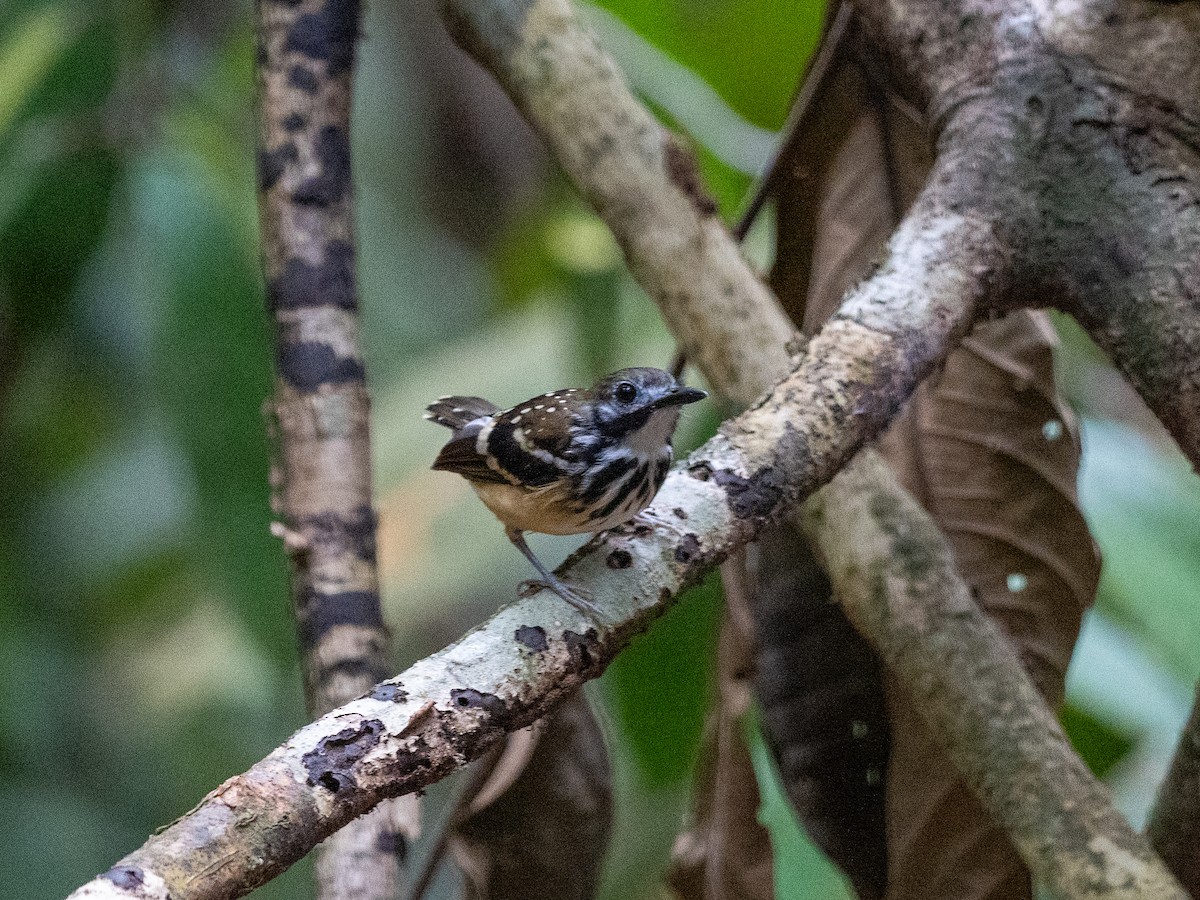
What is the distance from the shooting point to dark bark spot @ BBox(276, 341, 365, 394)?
2557 millimetres

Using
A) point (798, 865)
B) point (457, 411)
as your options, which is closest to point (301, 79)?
point (457, 411)

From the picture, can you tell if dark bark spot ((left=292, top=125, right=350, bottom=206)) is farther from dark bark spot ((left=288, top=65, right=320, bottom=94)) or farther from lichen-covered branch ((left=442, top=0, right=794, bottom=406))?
lichen-covered branch ((left=442, top=0, right=794, bottom=406))

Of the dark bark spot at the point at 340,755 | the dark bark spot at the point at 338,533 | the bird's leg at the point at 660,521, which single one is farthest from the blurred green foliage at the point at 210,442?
the dark bark spot at the point at 340,755

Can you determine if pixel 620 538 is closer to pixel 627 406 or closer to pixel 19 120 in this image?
pixel 627 406

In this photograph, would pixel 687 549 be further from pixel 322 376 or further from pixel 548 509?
pixel 322 376

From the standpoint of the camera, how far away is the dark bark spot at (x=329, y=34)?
2723 mm

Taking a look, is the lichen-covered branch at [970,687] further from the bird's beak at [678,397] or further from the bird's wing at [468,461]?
the bird's wing at [468,461]

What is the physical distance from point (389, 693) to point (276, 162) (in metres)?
1.67

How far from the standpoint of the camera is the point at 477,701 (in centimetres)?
136

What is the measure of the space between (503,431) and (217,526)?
4.01 ft

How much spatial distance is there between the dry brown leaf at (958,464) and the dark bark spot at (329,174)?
92 centimetres

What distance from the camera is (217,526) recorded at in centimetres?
313

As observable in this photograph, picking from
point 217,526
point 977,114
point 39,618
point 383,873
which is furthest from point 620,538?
point 39,618

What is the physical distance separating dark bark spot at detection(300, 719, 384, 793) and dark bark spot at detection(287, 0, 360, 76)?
1.85 metres
